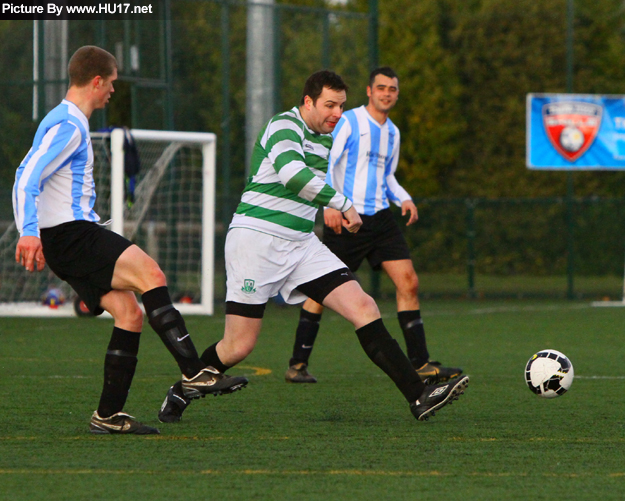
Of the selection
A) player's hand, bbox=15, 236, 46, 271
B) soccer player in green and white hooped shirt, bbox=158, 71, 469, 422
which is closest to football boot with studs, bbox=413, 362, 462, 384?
soccer player in green and white hooped shirt, bbox=158, 71, 469, 422

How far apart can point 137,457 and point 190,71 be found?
37.7ft

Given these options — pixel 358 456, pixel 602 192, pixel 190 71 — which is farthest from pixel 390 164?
pixel 602 192

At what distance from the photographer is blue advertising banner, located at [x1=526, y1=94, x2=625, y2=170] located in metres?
17.9

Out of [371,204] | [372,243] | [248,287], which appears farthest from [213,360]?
[371,204]

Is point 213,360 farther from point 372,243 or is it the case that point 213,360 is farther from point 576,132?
point 576,132

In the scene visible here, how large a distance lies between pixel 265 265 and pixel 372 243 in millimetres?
2186

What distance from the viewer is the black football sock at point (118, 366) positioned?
208 inches

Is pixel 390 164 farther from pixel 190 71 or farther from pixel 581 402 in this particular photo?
pixel 190 71

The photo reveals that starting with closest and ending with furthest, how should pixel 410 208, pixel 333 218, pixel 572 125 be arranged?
pixel 333 218, pixel 410 208, pixel 572 125

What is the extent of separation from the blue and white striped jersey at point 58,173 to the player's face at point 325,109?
3.96ft

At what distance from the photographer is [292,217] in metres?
5.79

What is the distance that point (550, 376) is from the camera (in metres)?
6.33

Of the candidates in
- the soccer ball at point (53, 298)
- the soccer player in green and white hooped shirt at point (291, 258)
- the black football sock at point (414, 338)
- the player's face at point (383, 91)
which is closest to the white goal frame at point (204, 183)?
the soccer ball at point (53, 298)

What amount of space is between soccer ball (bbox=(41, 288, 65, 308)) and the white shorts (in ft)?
27.0
